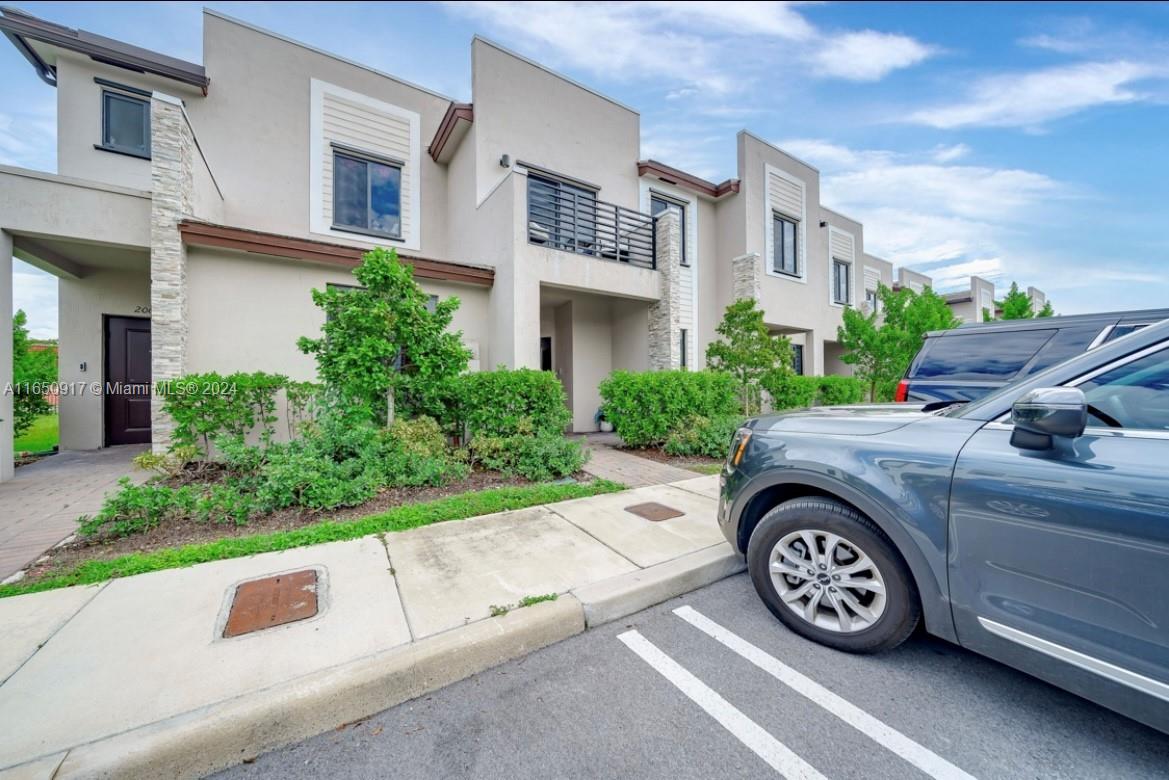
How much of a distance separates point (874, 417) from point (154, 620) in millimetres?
4436

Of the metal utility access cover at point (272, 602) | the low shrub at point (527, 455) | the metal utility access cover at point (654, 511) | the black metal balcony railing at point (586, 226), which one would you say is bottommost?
the metal utility access cover at point (272, 602)

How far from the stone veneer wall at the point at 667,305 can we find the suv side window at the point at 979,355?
493 centimetres

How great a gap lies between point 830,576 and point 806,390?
899 cm

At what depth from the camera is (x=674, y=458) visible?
713 cm

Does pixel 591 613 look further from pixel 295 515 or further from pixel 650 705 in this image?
pixel 295 515

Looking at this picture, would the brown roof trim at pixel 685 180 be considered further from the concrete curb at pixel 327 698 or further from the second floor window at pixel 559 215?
the concrete curb at pixel 327 698

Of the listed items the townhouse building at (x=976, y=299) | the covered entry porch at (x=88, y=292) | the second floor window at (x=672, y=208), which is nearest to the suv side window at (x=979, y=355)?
the second floor window at (x=672, y=208)

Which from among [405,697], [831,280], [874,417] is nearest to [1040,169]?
[831,280]

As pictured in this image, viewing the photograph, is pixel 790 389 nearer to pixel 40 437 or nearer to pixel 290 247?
pixel 290 247

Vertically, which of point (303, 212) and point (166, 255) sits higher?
point (303, 212)

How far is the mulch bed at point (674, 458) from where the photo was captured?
6.72m

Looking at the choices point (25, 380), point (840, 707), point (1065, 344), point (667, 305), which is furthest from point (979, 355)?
point (25, 380)

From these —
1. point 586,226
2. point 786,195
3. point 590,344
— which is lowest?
point 590,344

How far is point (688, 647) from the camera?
2.38 meters
